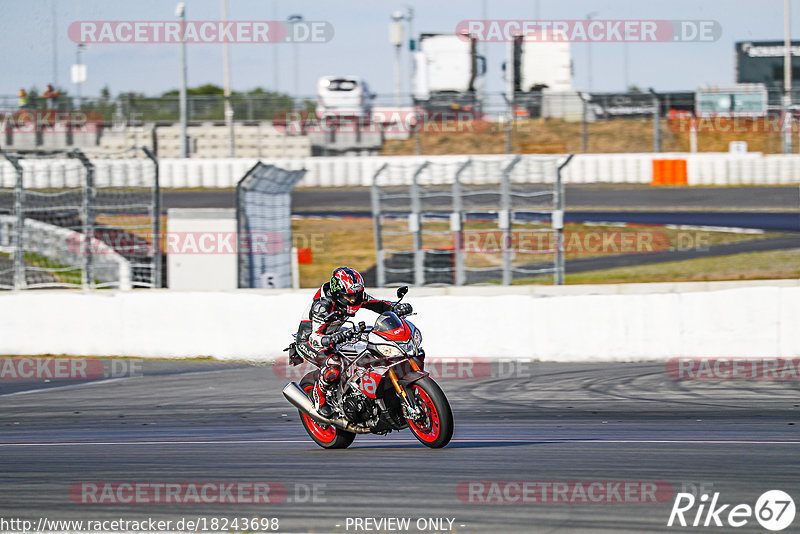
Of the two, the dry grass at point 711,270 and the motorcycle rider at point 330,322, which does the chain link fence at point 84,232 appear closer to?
the dry grass at point 711,270

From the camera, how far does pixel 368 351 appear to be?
7027 millimetres

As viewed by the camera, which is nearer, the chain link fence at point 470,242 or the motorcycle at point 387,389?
the motorcycle at point 387,389

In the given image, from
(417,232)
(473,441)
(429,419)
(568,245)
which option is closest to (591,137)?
(568,245)

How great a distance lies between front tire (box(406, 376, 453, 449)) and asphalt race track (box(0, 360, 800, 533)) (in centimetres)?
A: 14

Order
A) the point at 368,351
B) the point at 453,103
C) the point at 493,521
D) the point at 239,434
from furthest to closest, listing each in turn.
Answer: the point at 453,103 < the point at 239,434 < the point at 368,351 < the point at 493,521

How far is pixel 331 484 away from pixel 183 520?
1112 mm

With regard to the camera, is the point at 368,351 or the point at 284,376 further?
the point at 284,376

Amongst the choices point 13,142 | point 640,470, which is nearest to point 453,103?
point 13,142

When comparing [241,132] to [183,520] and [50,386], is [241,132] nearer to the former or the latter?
[50,386]

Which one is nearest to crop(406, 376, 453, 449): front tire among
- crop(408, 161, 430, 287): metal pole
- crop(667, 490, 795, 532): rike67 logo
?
crop(667, 490, 795, 532): rike67 logo

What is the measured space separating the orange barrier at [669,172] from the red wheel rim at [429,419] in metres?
20.8

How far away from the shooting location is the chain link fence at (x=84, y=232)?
14.8 m

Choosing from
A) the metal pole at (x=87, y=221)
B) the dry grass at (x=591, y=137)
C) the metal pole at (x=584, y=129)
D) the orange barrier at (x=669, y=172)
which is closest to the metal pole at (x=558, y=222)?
the metal pole at (x=87, y=221)

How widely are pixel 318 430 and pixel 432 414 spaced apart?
50.8 inches
